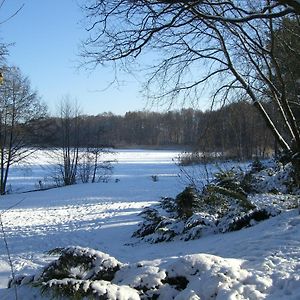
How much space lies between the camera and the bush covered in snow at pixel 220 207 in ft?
28.5

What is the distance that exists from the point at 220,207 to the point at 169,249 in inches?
91.6

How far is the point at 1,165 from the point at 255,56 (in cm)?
2731

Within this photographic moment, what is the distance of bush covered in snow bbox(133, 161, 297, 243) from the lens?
868 cm

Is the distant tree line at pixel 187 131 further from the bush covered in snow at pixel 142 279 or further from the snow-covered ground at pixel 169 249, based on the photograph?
the bush covered in snow at pixel 142 279

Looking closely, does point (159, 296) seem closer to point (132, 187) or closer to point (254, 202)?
point (254, 202)

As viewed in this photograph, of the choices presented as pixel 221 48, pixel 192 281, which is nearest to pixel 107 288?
pixel 192 281

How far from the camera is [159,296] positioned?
3.85 metres

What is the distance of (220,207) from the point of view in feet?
33.4

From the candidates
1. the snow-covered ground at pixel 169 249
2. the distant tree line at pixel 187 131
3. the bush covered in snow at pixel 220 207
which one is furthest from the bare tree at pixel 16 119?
the bush covered in snow at pixel 220 207

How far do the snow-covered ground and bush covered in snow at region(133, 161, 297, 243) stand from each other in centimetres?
45

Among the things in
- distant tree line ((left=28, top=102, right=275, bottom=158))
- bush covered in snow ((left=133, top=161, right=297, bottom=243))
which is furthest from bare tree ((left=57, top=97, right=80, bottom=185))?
bush covered in snow ((left=133, top=161, right=297, bottom=243))

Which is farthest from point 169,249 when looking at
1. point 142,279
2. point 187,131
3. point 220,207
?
point 187,131

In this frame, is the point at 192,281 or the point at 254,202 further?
the point at 254,202

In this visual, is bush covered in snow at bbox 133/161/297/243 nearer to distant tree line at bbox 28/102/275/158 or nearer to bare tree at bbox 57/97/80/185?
distant tree line at bbox 28/102/275/158
